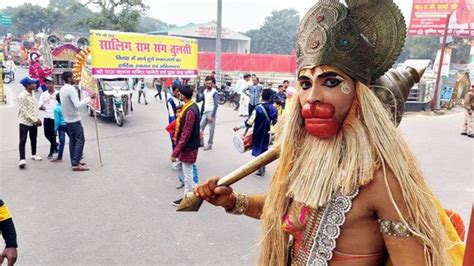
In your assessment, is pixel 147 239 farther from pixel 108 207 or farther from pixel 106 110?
pixel 106 110

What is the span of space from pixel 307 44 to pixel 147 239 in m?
3.05

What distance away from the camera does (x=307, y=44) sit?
1.44 meters

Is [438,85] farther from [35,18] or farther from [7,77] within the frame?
[35,18]

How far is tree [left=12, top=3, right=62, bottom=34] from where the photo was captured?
55.2m

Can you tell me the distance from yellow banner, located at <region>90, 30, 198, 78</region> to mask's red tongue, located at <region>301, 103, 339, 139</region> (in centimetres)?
547

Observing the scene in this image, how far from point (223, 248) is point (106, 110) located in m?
7.73

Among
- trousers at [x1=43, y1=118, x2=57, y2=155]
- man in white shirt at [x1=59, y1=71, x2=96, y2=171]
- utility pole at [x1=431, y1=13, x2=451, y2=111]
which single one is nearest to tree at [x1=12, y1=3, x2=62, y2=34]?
utility pole at [x1=431, y1=13, x2=451, y2=111]

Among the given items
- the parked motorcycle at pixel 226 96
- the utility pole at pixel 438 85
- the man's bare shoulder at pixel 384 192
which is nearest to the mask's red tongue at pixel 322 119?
the man's bare shoulder at pixel 384 192

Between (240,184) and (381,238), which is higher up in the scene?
(381,238)

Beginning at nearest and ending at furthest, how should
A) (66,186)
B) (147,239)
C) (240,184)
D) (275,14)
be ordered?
(147,239)
(66,186)
(240,184)
(275,14)

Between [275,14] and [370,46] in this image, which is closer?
[370,46]

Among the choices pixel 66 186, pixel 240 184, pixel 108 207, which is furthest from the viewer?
pixel 240 184

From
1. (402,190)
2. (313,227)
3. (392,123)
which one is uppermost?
(392,123)

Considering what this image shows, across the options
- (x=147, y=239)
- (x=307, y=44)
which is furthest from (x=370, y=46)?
(x=147, y=239)
